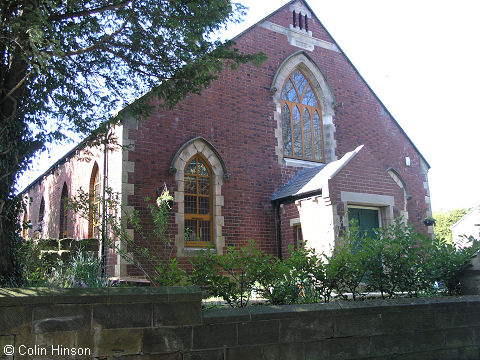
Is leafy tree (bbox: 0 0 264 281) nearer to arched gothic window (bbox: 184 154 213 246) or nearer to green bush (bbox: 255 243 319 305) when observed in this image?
green bush (bbox: 255 243 319 305)

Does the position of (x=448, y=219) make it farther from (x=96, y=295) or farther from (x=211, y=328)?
(x=96, y=295)

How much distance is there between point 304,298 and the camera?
600 centimetres

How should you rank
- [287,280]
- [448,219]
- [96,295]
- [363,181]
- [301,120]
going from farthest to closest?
1. [448,219]
2. [301,120]
3. [363,181]
4. [287,280]
5. [96,295]

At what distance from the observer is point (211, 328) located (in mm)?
4824

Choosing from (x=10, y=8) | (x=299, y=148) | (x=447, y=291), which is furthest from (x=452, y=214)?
(x=10, y=8)

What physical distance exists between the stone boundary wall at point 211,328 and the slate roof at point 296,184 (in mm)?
6849

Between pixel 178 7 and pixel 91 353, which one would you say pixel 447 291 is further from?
pixel 178 7

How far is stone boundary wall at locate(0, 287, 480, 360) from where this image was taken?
4180 millimetres

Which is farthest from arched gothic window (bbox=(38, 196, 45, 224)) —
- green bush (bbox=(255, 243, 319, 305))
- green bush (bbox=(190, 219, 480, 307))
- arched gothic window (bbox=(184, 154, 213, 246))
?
green bush (bbox=(255, 243, 319, 305))

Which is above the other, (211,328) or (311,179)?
(311,179)

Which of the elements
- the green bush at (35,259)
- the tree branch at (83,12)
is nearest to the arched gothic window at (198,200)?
the green bush at (35,259)

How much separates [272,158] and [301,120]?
223 cm

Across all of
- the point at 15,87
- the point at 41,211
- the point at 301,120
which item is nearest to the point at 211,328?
the point at 15,87

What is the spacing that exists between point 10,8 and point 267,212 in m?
9.12
